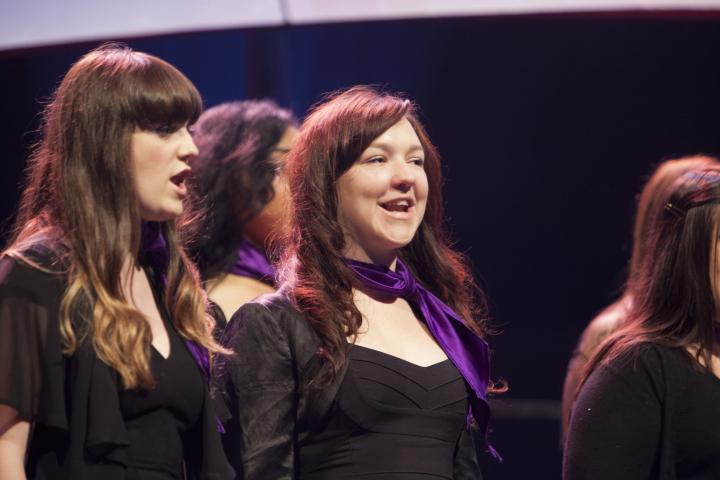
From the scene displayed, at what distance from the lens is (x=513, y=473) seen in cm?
501

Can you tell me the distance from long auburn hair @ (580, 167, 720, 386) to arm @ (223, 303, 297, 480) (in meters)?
0.83

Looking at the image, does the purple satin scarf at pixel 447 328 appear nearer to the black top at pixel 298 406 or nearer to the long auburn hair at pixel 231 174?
the black top at pixel 298 406

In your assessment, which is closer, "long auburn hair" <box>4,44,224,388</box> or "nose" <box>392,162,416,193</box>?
"long auburn hair" <box>4,44,224,388</box>

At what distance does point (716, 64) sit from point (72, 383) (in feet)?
12.8

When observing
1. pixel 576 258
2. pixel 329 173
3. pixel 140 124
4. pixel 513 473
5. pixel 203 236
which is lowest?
pixel 513 473

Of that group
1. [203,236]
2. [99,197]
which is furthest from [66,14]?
[99,197]

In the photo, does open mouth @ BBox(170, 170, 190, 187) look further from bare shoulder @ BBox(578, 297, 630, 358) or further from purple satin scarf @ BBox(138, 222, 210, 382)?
bare shoulder @ BBox(578, 297, 630, 358)

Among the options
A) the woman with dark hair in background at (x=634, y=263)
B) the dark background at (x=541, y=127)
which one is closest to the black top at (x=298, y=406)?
the woman with dark hair in background at (x=634, y=263)

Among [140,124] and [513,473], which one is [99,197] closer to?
A: [140,124]

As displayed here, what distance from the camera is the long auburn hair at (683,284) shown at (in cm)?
293

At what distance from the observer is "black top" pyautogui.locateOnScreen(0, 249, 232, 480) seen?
2201mm

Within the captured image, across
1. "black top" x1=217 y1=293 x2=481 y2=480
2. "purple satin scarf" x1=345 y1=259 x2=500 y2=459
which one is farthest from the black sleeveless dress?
"purple satin scarf" x1=345 y1=259 x2=500 y2=459

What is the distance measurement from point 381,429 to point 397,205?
1.94 feet

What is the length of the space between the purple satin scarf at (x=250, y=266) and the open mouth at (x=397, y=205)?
37.7 inches
